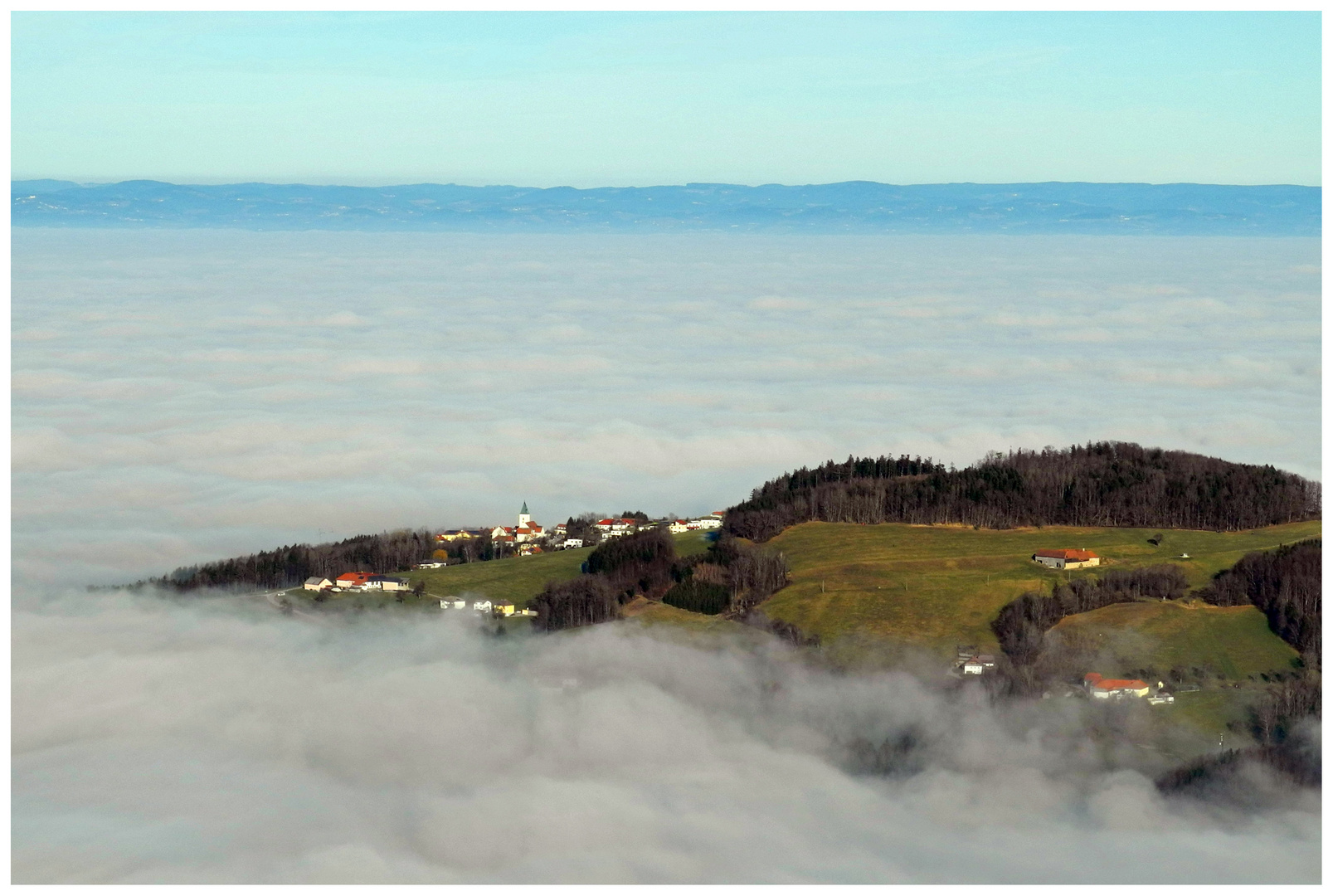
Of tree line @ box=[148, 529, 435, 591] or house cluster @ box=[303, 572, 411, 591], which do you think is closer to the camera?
house cluster @ box=[303, 572, 411, 591]

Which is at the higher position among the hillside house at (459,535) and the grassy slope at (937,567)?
the grassy slope at (937,567)

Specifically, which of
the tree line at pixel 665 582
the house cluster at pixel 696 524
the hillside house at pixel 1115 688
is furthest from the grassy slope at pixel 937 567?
the house cluster at pixel 696 524

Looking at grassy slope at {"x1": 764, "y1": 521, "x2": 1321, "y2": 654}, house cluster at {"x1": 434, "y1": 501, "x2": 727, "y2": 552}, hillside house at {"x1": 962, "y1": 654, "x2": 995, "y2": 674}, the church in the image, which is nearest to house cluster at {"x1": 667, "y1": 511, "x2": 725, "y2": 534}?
house cluster at {"x1": 434, "y1": 501, "x2": 727, "y2": 552}

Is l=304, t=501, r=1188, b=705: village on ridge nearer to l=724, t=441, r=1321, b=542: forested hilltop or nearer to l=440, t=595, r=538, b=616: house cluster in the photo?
l=440, t=595, r=538, b=616: house cluster

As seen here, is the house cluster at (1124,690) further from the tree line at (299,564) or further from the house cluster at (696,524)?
the tree line at (299,564)

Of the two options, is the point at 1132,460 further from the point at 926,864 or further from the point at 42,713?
the point at 42,713

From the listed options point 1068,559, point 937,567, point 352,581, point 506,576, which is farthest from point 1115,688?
point 352,581

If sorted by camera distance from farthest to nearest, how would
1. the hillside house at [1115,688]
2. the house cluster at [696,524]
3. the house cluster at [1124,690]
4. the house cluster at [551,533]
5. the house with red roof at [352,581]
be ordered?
the house cluster at [551,533] < the house cluster at [696,524] < the house with red roof at [352,581] < the hillside house at [1115,688] < the house cluster at [1124,690]
